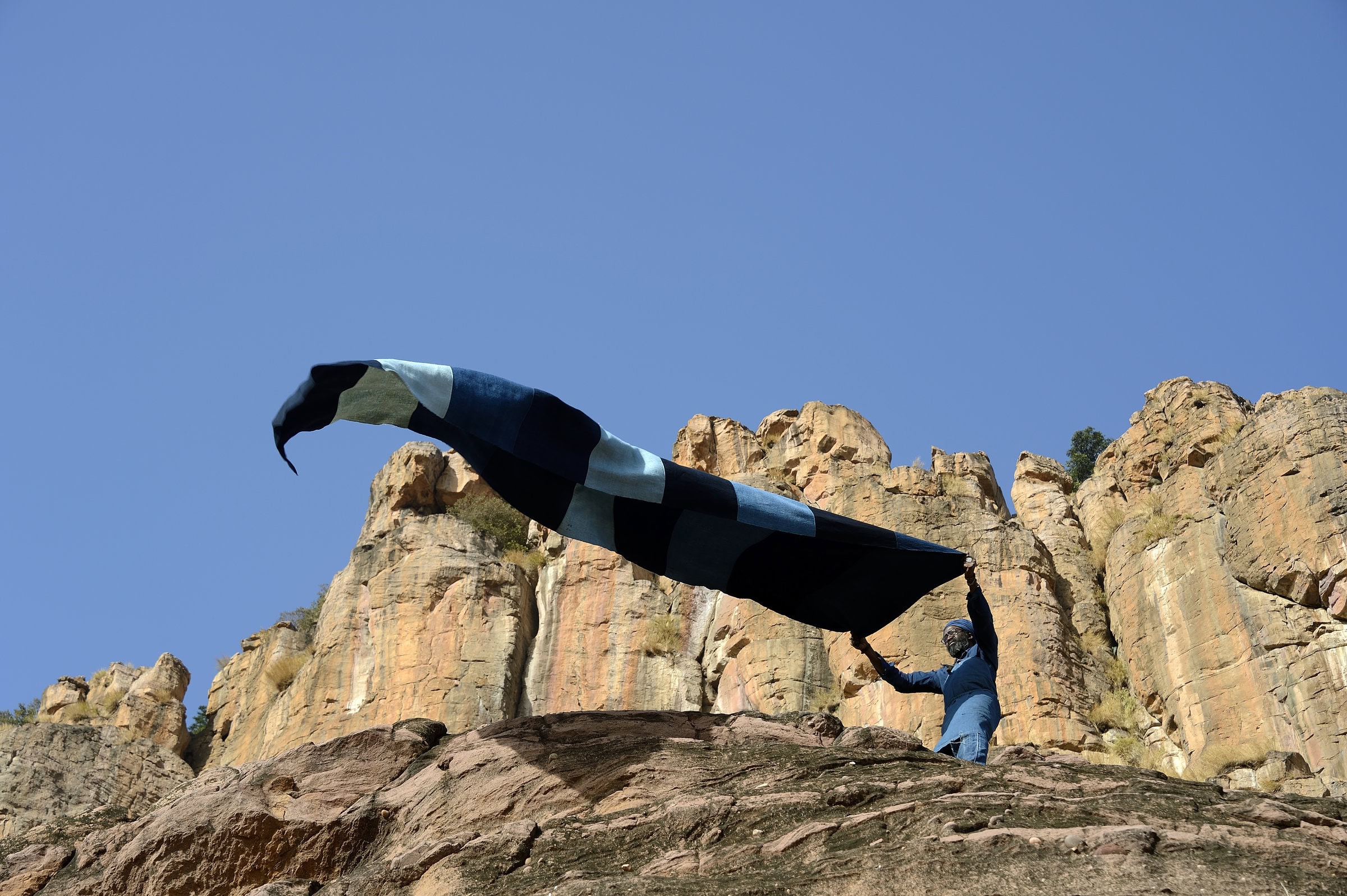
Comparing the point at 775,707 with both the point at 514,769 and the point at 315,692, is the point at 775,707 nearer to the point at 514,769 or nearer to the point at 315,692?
the point at 315,692

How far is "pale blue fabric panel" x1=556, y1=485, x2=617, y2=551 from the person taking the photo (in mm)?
12719

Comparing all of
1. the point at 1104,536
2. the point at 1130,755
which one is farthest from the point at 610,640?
the point at 1104,536

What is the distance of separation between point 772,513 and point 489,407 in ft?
9.38

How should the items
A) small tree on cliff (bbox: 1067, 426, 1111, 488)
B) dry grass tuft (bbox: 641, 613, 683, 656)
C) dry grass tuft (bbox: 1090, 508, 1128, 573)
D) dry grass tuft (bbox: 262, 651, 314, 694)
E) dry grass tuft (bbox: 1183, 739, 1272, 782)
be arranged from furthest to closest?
small tree on cliff (bbox: 1067, 426, 1111, 488) → dry grass tuft (bbox: 262, 651, 314, 694) → dry grass tuft (bbox: 1090, 508, 1128, 573) → dry grass tuft (bbox: 641, 613, 683, 656) → dry grass tuft (bbox: 1183, 739, 1272, 782)

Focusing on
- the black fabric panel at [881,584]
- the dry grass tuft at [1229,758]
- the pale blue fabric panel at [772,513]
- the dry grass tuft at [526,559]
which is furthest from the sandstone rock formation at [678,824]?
the dry grass tuft at [526,559]

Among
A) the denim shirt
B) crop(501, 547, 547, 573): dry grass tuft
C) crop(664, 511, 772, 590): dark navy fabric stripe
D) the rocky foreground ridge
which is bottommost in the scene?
the denim shirt

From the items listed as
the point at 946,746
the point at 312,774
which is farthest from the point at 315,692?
the point at 946,746

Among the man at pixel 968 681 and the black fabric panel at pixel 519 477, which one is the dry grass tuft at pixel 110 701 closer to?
the black fabric panel at pixel 519 477

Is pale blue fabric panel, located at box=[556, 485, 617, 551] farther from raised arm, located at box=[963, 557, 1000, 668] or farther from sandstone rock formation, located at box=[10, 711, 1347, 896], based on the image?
raised arm, located at box=[963, 557, 1000, 668]

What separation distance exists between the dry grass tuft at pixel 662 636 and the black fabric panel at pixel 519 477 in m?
13.3

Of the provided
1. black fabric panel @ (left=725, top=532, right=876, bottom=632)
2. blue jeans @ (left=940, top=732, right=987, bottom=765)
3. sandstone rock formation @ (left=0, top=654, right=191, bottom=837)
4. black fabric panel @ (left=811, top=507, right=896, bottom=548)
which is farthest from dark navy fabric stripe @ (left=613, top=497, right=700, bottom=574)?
sandstone rock formation @ (left=0, top=654, right=191, bottom=837)

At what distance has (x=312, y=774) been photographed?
12.2m

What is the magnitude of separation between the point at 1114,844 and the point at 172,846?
301 inches

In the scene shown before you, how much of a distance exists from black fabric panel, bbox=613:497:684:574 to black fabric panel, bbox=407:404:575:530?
0.53 metres
